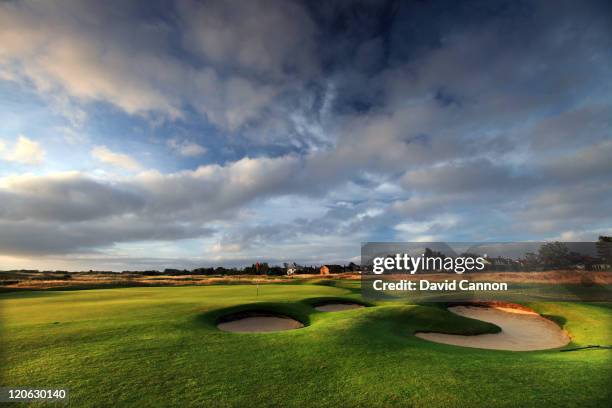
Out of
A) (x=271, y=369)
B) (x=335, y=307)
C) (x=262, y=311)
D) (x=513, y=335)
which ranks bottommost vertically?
(x=513, y=335)

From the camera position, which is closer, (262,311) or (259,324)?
(259,324)

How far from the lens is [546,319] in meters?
24.4

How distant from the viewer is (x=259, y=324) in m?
18.9

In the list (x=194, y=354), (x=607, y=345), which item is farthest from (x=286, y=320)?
(x=607, y=345)

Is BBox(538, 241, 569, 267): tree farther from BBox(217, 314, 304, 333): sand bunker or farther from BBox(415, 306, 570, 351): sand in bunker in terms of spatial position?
BBox(217, 314, 304, 333): sand bunker

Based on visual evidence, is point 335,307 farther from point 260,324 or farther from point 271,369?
point 271,369

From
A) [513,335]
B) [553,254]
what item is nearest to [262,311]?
[513,335]

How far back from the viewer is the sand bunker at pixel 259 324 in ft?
58.1

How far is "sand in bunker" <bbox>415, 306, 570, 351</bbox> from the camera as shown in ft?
56.6

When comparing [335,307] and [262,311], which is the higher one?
[262,311]

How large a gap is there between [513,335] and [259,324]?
53.4 feet

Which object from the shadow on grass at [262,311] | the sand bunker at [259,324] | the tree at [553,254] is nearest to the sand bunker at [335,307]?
the shadow on grass at [262,311]

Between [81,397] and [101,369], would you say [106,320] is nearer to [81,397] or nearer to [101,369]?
[101,369]

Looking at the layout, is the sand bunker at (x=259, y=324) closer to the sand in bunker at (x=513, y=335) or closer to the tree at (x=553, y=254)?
the sand in bunker at (x=513, y=335)
